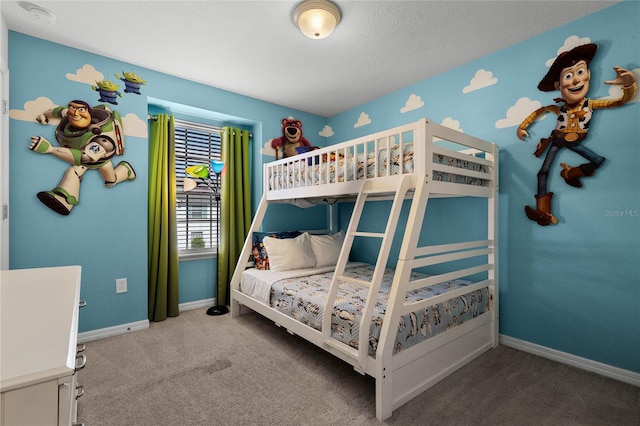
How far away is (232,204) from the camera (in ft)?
11.2

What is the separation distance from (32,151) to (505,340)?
389 cm

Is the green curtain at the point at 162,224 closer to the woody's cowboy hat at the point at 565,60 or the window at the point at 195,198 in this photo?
the window at the point at 195,198

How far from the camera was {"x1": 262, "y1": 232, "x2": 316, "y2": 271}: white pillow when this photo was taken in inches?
118

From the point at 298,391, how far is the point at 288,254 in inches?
54.7

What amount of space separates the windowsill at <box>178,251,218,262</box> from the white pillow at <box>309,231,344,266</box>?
114 cm

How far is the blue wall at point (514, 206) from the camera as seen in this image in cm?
195

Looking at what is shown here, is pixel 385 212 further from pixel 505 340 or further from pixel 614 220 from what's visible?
pixel 614 220

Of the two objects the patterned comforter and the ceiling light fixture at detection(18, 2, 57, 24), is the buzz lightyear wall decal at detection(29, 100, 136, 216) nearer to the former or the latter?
the ceiling light fixture at detection(18, 2, 57, 24)

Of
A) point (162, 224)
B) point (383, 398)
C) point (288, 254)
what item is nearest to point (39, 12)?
point (162, 224)

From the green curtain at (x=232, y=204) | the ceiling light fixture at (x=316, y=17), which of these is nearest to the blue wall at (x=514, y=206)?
the green curtain at (x=232, y=204)

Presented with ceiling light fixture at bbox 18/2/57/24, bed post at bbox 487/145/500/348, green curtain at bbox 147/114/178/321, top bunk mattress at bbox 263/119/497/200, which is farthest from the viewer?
green curtain at bbox 147/114/178/321

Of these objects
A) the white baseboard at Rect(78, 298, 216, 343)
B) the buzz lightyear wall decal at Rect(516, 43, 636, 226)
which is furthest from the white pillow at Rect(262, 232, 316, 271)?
the buzz lightyear wall decal at Rect(516, 43, 636, 226)

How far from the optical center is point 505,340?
2.43 meters

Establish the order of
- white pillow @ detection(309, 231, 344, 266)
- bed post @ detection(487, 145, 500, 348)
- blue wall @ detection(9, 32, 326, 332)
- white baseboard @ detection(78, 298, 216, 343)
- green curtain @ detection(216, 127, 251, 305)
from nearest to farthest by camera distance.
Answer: blue wall @ detection(9, 32, 326, 332) < bed post @ detection(487, 145, 500, 348) < white baseboard @ detection(78, 298, 216, 343) < white pillow @ detection(309, 231, 344, 266) < green curtain @ detection(216, 127, 251, 305)
